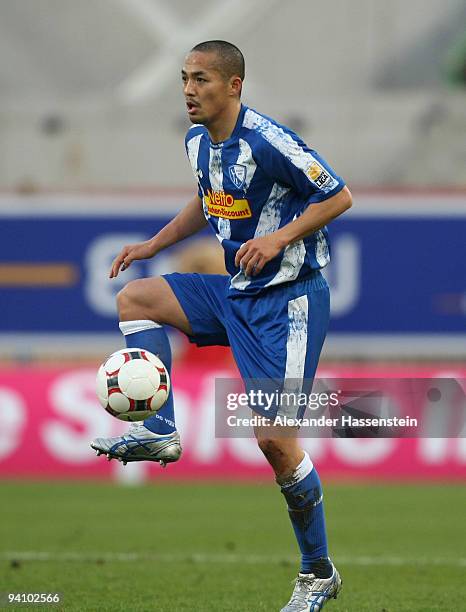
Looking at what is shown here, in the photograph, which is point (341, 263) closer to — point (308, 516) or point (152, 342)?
point (152, 342)

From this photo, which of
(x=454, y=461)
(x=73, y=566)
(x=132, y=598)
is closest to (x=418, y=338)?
(x=454, y=461)

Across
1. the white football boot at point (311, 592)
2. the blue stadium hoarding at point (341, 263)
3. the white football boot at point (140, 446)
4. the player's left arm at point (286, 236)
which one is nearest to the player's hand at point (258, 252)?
the player's left arm at point (286, 236)

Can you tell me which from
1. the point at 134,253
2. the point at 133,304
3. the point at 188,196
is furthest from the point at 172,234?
the point at 188,196

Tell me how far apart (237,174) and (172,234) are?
0.72 metres

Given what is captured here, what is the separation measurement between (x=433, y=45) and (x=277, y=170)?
1045cm

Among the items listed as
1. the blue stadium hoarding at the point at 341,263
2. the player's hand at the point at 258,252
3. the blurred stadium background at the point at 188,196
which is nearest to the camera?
the player's hand at the point at 258,252

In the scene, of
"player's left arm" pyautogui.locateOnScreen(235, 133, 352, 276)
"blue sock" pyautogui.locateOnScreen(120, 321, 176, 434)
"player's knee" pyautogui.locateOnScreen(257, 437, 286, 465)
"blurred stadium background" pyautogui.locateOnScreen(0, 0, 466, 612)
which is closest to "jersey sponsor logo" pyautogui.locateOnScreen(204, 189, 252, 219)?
"player's left arm" pyautogui.locateOnScreen(235, 133, 352, 276)

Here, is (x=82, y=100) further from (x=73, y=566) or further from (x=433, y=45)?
(x=73, y=566)

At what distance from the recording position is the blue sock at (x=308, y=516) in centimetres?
620

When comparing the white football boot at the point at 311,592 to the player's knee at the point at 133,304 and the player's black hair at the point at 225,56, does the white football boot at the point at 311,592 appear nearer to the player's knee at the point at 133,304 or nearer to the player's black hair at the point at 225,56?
the player's knee at the point at 133,304

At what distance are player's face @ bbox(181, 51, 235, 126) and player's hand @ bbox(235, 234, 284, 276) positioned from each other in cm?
64

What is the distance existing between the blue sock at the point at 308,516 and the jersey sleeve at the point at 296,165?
128 cm

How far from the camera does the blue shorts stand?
6188 mm

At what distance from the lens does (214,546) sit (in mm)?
9125
